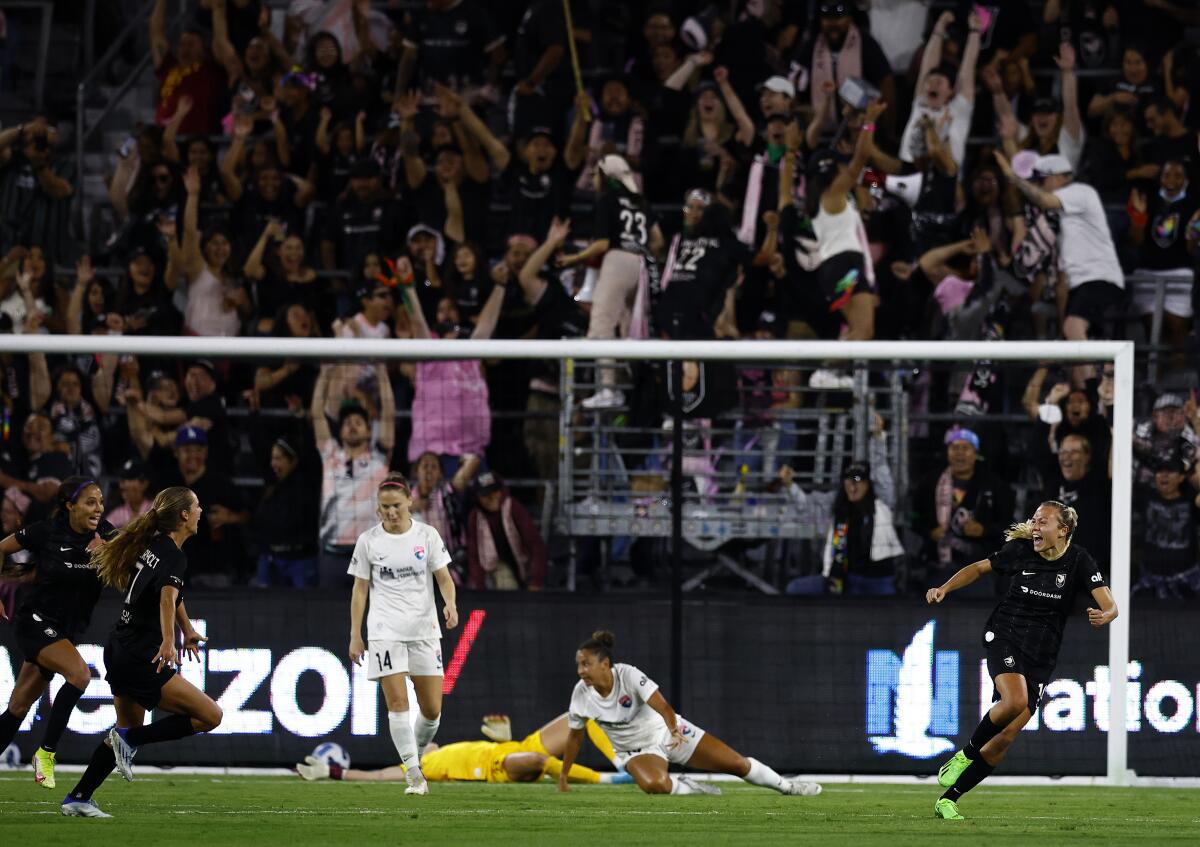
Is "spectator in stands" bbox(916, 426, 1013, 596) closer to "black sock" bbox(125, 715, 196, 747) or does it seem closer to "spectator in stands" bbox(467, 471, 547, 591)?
"spectator in stands" bbox(467, 471, 547, 591)

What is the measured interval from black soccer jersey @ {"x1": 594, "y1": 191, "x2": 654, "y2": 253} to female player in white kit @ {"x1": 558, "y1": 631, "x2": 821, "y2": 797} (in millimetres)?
4452

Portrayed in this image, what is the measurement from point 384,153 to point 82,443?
5.50 m

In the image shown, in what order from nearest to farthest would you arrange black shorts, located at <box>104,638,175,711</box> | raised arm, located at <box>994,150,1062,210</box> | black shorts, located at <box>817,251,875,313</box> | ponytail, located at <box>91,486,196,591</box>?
black shorts, located at <box>104,638,175,711</box>
ponytail, located at <box>91,486,196,591</box>
black shorts, located at <box>817,251,875,313</box>
raised arm, located at <box>994,150,1062,210</box>

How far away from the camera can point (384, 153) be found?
1812cm

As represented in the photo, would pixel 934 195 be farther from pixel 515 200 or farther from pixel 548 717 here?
pixel 548 717

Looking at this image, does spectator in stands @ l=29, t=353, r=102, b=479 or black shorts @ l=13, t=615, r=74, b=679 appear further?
spectator in stands @ l=29, t=353, r=102, b=479

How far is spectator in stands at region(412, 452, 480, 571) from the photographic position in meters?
13.4

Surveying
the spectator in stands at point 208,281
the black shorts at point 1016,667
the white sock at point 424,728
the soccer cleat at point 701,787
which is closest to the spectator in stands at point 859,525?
the soccer cleat at point 701,787

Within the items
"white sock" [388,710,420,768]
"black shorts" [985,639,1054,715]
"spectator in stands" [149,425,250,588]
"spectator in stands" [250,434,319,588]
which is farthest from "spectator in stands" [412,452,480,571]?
"black shorts" [985,639,1054,715]

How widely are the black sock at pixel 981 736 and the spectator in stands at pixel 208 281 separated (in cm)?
889

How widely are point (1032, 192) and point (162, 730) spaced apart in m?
8.98

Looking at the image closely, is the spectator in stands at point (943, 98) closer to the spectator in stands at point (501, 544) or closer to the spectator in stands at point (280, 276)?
the spectator in stands at point (280, 276)

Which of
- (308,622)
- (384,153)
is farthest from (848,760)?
(384,153)

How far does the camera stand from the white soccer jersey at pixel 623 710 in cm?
1220
